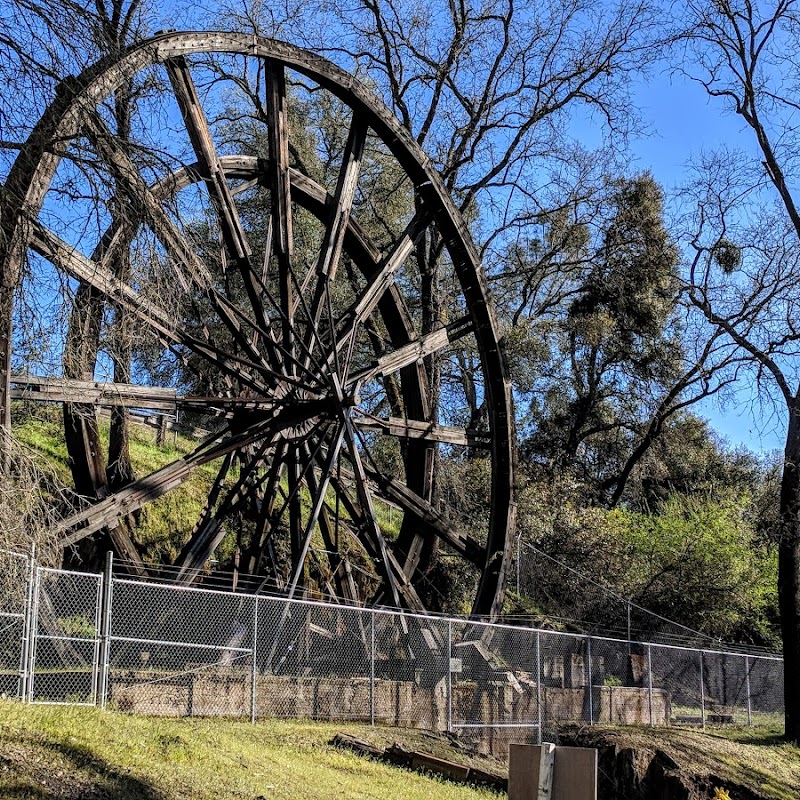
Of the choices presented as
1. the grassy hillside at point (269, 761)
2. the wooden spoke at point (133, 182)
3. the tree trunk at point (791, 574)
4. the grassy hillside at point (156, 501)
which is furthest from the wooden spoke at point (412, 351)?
the wooden spoke at point (133, 182)

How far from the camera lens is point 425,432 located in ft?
51.1

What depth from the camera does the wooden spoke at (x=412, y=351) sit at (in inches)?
562

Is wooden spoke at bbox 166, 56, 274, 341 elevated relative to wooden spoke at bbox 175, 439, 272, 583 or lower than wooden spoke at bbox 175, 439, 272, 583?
elevated

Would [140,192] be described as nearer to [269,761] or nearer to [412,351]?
[269,761]

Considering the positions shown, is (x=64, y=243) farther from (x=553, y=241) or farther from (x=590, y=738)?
(x=553, y=241)

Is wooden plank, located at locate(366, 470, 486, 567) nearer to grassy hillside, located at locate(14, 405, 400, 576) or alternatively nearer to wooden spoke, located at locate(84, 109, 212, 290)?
grassy hillside, located at locate(14, 405, 400, 576)

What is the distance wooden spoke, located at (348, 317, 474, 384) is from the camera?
14281mm

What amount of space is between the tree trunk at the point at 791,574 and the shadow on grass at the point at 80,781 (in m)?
12.0

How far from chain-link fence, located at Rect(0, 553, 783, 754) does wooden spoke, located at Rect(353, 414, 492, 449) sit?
8.93ft

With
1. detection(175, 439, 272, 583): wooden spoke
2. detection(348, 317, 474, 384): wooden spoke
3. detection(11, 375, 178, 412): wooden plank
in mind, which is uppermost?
detection(348, 317, 474, 384): wooden spoke

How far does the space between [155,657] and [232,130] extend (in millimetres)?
17870

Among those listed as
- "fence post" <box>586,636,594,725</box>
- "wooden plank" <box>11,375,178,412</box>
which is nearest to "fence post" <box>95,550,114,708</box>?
"wooden plank" <box>11,375,178,412</box>

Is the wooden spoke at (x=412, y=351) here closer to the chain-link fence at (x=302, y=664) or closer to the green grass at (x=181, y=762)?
the chain-link fence at (x=302, y=664)

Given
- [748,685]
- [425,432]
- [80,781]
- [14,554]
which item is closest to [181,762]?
[80,781]
